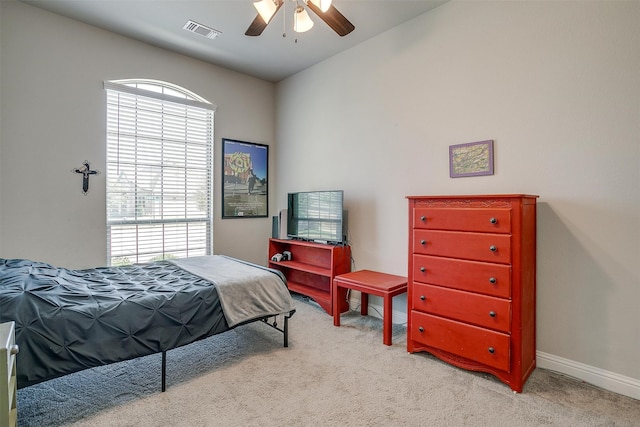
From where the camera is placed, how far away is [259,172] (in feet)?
15.4

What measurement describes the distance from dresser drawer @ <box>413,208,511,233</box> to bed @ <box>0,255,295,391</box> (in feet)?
4.21

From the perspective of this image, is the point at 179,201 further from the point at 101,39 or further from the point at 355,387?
the point at 355,387

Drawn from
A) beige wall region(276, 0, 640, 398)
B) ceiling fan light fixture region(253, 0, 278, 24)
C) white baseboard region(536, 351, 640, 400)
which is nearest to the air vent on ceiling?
ceiling fan light fixture region(253, 0, 278, 24)

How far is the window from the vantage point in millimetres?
3523

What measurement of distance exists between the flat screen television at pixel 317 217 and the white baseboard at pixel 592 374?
2.02 m

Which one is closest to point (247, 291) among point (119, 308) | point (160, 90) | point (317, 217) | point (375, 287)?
point (119, 308)

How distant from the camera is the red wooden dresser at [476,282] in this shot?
6.81ft

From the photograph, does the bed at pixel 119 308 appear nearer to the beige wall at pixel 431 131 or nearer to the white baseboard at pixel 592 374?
the beige wall at pixel 431 131

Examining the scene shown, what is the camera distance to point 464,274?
7.53ft

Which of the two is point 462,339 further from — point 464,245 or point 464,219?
point 464,219

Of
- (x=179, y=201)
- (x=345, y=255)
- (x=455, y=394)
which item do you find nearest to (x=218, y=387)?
(x=455, y=394)

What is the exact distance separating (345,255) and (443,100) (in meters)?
1.88

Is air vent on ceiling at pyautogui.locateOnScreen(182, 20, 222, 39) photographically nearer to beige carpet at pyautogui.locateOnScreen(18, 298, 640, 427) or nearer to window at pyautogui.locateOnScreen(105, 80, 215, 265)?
window at pyautogui.locateOnScreen(105, 80, 215, 265)

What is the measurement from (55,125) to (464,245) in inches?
153
